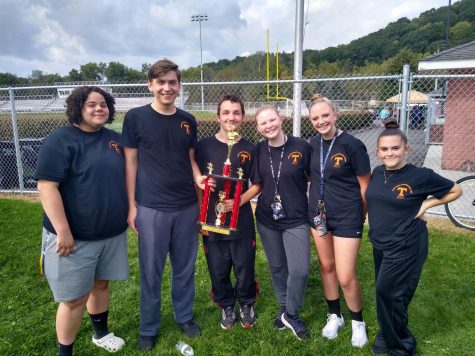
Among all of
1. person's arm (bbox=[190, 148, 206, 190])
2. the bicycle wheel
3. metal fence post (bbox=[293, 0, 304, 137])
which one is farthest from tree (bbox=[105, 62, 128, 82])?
person's arm (bbox=[190, 148, 206, 190])

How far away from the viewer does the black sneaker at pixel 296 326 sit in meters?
3.04

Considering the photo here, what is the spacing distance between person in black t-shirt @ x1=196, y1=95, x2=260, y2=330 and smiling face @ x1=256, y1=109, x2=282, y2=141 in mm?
156

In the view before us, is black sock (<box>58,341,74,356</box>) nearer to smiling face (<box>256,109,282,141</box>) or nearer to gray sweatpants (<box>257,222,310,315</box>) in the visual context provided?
gray sweatpants (<box>257,222,310,315</box>)

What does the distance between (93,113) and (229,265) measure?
1564mm

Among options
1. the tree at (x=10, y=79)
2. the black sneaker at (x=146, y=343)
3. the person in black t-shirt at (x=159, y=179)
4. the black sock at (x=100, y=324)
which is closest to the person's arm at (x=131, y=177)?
the person in black t-shirt at (x=159, y=179)

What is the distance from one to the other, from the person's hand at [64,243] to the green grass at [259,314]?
104 cm

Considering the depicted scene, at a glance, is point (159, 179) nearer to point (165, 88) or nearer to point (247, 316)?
point (165, 88)

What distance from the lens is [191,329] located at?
3.13 meters

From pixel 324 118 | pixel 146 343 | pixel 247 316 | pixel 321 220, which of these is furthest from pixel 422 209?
pixel 146 343

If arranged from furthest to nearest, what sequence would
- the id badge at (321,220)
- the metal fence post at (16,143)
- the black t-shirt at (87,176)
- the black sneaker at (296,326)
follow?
1. the metal fence post at (16,143)
2. the black sneaker at (296,326)
3. the id badge at (321,220)
4. the black t-shirt at (87,176)

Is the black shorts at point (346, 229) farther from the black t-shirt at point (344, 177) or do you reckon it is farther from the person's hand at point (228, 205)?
the person's hand at point (228, 205)

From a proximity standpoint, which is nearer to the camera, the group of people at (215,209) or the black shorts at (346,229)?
the group of people at (215,209)

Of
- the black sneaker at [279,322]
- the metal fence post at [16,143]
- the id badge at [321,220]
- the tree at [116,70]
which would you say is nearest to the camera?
the id badge at [321,220]

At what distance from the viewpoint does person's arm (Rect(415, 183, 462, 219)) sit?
2.40 m
